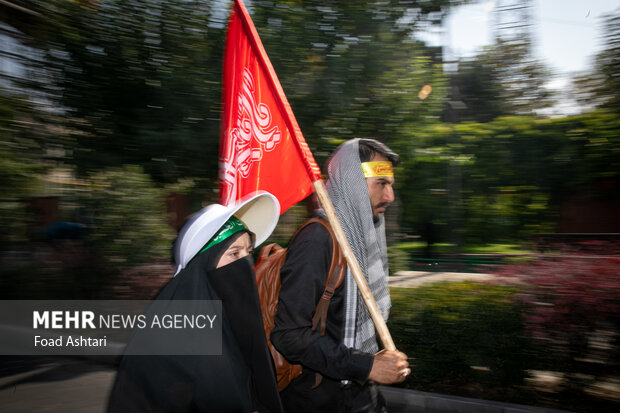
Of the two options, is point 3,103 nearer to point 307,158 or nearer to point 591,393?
point 307,158

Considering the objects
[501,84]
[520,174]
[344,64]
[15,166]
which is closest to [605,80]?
[520,174]

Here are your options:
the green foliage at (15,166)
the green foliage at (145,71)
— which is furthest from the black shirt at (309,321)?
the green foliage at (15,166)

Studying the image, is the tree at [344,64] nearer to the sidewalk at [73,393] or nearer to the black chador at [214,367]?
the sidewalk at [73,393]

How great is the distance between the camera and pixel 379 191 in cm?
242

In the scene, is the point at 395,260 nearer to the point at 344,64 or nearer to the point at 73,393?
the point at 344,64

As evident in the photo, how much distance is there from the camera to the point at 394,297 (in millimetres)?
5785

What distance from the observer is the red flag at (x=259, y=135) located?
2.42 meters

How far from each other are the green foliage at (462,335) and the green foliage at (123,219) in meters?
5.25

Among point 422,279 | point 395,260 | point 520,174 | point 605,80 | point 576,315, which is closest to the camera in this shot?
point 576,315

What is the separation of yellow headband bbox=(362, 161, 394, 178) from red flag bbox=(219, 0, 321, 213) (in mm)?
215

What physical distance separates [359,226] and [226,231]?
592 millimetres

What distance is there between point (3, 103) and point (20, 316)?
168 inches

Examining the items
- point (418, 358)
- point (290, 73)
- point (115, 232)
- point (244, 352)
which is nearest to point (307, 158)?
point (244, 352)

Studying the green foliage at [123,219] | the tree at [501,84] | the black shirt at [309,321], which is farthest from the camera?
the tree at [501,84]
